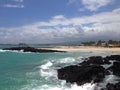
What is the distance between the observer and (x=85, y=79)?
23.0 meters

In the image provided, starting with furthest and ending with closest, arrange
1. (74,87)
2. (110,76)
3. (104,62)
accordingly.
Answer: (104,62) < (110,76) < (74,87)

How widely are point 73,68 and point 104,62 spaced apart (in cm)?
1073

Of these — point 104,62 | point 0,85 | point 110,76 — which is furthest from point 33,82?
point 104,62

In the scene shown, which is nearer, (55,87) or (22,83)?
(55,87)

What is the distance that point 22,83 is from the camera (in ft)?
81.5

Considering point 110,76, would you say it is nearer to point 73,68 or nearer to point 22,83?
point 73,68

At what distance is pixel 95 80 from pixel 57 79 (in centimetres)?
481

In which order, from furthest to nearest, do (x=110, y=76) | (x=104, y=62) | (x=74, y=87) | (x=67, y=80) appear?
(x=104, y=62)
(x=110, y=76)
(x=67, y=80)
(x=74, y=87)

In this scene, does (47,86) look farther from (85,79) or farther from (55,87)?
(85,79)

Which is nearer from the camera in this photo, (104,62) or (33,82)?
(33,82)

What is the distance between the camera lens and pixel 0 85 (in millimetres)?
24375

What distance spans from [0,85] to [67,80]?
6218mm

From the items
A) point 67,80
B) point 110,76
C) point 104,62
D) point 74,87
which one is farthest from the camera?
point 104,62

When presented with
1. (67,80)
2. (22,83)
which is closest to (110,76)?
(67,80)
